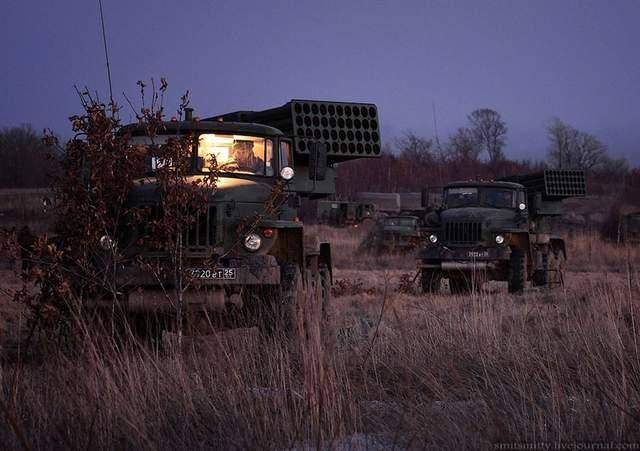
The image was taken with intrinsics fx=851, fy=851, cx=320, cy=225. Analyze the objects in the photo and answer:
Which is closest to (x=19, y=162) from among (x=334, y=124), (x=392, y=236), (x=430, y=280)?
(x=392, y=236)

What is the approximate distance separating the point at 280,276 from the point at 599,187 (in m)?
44.2

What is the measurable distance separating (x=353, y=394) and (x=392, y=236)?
2300cm

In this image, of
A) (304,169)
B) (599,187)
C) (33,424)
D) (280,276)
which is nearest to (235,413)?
(33,424)

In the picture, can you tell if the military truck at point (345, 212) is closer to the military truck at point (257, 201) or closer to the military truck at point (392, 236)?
the military truck at point (392, 236)

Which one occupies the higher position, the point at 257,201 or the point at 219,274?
the point at 257,201

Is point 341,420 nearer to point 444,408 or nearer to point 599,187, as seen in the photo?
point 444,408

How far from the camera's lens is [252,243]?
25.0 feet

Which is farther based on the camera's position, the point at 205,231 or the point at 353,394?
the point at 205,231

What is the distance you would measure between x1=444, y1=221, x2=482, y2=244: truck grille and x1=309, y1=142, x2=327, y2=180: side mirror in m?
7.12

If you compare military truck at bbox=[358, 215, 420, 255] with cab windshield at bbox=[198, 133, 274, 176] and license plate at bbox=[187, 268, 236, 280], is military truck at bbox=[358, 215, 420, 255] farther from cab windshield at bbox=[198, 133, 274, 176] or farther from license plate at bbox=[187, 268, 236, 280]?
license plate at bbox=[187, 268, 236, 280]

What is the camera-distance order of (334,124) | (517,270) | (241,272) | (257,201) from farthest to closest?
(517,270) → (334,124) → (257,201) → (241,272)

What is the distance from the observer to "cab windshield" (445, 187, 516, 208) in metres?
15.6

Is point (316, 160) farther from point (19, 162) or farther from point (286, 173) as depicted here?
point (19, 162)

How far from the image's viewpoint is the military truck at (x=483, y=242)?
14922 millimetres
